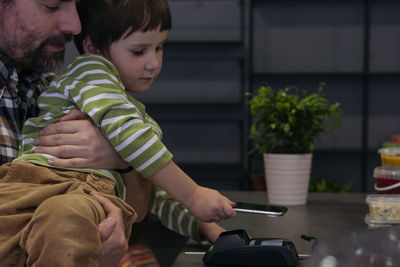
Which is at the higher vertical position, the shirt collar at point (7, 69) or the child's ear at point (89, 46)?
the child's ear at point (89, 46)

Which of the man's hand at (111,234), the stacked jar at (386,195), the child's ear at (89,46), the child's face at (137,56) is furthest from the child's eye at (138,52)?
the stacked jar at (386,195)

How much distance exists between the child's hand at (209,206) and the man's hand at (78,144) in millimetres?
198

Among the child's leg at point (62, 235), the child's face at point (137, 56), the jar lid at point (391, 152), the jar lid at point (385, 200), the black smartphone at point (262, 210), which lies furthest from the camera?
the jar lid at point (391, 152)

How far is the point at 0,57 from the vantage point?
1217mm

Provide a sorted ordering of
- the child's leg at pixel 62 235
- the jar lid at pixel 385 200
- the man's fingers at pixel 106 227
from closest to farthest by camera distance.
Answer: the child's leg at pixel 62 235, the man's fingers at pixel 106 227, the jar lid at pixel 385 200

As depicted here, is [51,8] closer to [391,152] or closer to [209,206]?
[209,206]

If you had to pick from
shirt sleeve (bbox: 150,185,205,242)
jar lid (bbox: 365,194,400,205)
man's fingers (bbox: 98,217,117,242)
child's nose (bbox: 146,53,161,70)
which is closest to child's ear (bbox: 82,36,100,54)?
child's nose (bbox: 146,53,161,70)

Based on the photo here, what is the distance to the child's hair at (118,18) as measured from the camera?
1253 millimetres

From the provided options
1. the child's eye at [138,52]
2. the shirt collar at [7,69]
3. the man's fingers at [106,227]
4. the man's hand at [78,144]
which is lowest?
the man's fingers at [106,227]

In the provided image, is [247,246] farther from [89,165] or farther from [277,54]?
[277,54]

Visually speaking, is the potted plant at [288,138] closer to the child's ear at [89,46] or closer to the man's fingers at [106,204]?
the child's ear at [89,46]

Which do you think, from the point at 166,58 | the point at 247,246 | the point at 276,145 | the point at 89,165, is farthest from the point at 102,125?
the point at 166,58

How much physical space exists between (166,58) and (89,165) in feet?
12.8

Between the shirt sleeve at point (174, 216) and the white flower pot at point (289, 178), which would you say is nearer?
the shirt sleeve at point (174, 216)
